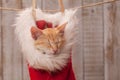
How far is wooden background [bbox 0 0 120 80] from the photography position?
41.8 inches

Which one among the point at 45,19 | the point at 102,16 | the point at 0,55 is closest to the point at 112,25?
the point at 102,16

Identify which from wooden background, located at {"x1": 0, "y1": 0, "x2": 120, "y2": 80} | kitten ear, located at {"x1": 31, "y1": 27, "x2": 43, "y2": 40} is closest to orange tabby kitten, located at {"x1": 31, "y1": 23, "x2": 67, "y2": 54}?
kitten ear, located at {"x1": 31, "y1": 27, "x2": 43, "y2": 40}

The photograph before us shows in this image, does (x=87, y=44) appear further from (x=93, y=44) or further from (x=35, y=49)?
(x=35, y=49)

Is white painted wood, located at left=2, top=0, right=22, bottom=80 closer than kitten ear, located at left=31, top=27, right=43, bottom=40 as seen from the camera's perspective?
No

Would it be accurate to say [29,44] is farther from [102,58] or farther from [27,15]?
[102,58]

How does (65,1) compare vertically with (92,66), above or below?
above

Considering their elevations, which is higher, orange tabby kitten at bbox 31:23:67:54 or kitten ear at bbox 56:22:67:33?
kitten ear at bbox 56:22:67:33

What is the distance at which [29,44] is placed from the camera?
790 millimetres

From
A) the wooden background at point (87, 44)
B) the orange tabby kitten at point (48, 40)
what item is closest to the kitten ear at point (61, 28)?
the orange tabby kitten at point (48, 40)

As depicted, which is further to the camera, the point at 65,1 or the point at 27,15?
the point at 65,1

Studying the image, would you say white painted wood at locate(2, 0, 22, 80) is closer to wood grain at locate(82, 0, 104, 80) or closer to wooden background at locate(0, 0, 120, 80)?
wooden background at locate(0, 0, 120, 80)

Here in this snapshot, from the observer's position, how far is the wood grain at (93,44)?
3.51 ft

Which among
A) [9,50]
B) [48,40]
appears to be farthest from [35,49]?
[9,50]

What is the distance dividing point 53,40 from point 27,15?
0.13 meters
